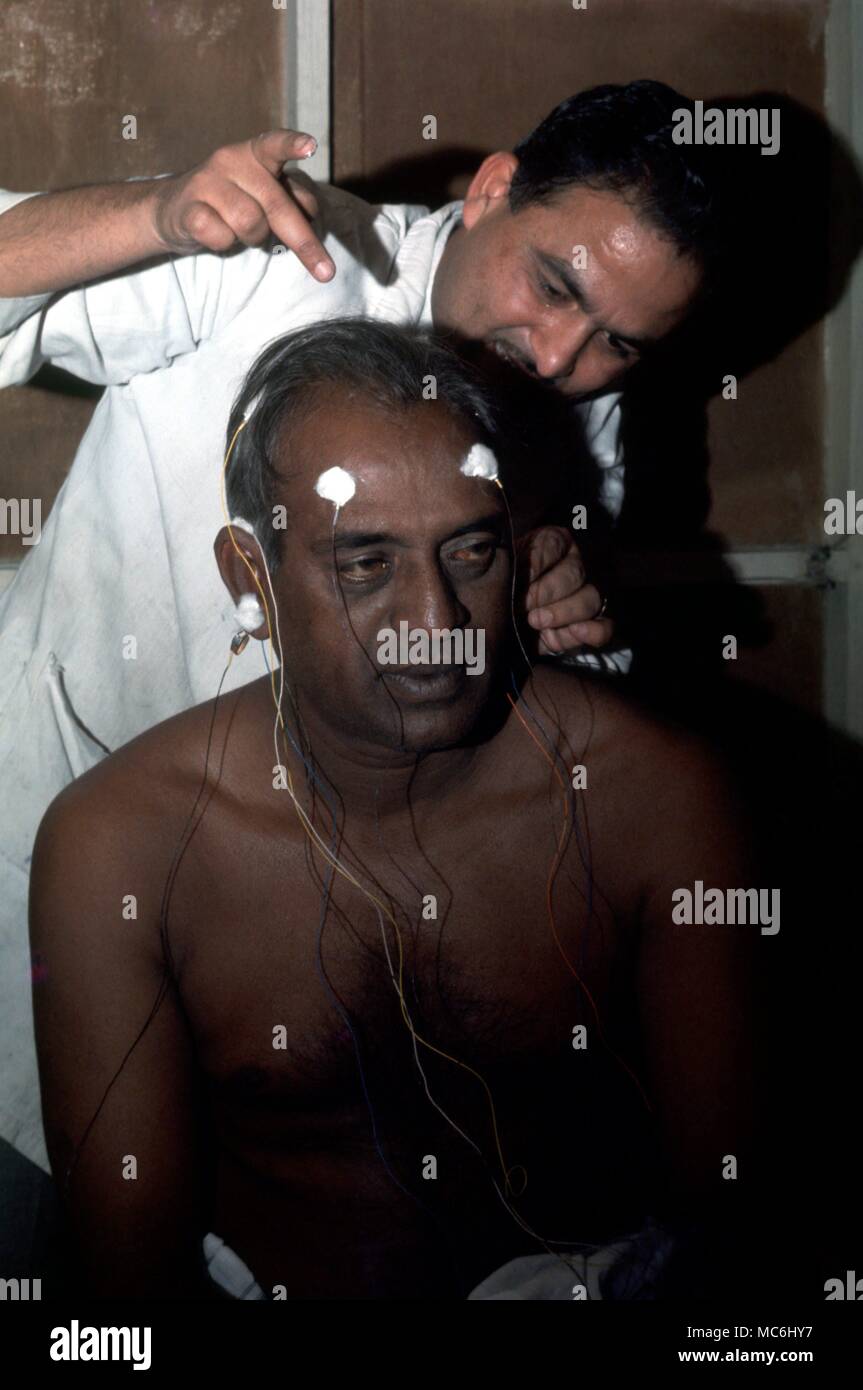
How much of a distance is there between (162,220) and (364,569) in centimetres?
31

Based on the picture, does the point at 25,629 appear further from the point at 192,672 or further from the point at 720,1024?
the point at 720,1024

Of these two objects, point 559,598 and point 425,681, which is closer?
point 425,681

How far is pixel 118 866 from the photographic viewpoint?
0.99m

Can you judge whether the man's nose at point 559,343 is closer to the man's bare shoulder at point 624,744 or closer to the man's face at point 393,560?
the man's face at point 393,560

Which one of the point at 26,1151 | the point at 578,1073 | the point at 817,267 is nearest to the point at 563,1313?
the point at 578,1073

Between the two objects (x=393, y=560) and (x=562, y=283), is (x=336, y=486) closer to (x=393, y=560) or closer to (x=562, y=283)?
(x=393, y=560)

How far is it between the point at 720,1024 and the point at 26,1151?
2.09 ft

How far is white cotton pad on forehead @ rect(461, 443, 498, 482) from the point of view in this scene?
924mm

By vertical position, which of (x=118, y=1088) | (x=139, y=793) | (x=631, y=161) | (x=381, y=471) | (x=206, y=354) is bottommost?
(x=118, y=1088)

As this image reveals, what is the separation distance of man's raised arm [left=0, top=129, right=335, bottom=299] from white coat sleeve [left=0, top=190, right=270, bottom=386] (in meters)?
0.02

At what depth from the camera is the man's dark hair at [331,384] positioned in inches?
36.9

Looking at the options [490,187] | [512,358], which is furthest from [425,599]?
[490,187]

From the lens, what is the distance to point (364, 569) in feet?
3.04

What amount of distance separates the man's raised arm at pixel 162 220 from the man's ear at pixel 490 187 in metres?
0.23
